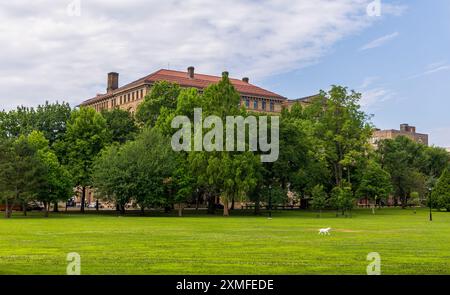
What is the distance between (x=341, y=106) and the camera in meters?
84.6

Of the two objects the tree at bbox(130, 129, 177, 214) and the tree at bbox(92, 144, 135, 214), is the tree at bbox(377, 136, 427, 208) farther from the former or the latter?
the tree at bbox(92, 144, 135, 214)

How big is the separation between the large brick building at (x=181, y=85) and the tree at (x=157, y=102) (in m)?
28.9

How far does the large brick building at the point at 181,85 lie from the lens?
118 metres

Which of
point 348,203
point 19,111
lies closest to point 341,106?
point 348,203

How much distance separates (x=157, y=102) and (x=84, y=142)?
14431 mm

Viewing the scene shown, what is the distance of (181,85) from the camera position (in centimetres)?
11762

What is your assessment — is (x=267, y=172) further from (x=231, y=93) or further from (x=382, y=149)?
(x=382, y=149)

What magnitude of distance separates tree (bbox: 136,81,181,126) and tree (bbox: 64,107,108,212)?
8.99m

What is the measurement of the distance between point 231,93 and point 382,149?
49.3m

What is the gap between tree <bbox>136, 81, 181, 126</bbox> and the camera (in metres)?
84.9

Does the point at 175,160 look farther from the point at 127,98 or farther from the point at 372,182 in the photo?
the point at 127,98

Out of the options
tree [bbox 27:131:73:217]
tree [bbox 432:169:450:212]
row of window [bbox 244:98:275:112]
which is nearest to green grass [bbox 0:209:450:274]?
tree [bbox 27:131:73:217]

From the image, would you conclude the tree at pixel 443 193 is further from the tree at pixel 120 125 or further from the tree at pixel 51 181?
the tree at pixel 51 181

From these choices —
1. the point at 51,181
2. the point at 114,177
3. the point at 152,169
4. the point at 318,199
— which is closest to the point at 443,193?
the point at 318,199
